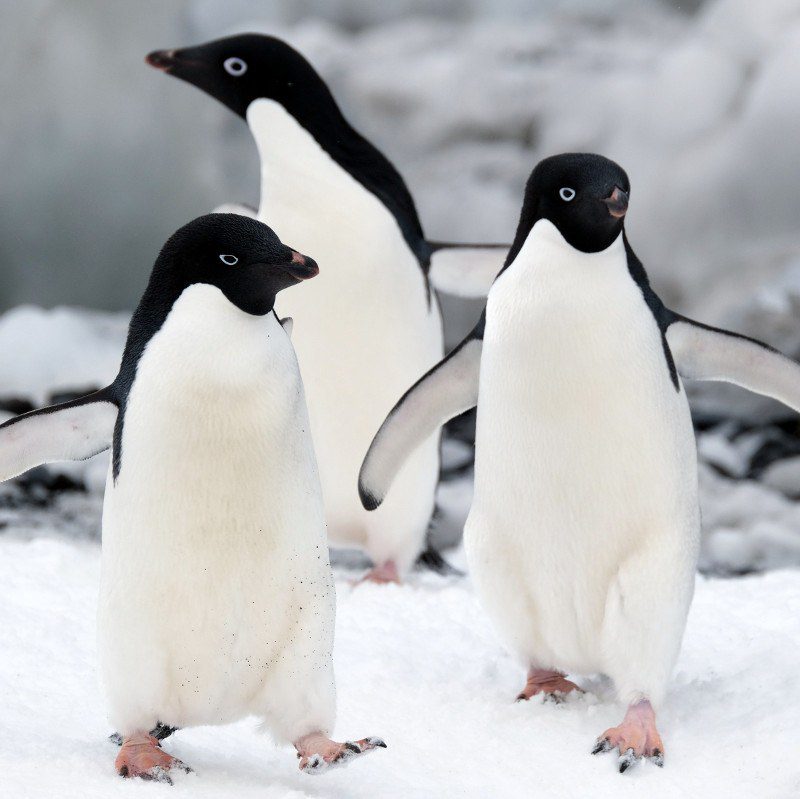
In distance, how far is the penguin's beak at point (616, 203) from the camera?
1.59 metres

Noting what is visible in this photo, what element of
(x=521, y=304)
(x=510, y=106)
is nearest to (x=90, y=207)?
(x=510, y=106)

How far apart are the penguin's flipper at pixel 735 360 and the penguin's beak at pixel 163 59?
1471mm

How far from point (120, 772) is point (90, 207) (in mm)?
4068

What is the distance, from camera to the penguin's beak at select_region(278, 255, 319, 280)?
54.0 inches

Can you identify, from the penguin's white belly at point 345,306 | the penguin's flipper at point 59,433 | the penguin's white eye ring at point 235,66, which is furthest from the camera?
the penguin's white eye ring at point 235,66

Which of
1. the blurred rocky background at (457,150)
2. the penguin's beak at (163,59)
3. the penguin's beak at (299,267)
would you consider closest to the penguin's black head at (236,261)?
the penguin's beak at (299,267)

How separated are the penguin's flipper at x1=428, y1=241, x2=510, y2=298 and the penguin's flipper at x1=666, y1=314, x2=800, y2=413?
0.95 metres

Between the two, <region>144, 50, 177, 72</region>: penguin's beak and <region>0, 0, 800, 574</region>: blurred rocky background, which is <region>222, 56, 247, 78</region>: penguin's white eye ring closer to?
<region>144, 50, 177, 72</region>: penguin's beak

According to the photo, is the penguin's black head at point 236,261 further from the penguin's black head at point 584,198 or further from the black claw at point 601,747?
the black claw at point 601,747

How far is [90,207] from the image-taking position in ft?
16.8

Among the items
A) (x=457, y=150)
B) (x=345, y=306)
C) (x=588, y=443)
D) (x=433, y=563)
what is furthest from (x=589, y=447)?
(x=457, y=150)

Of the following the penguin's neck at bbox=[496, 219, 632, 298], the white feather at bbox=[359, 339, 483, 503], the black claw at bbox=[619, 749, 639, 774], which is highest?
the penguin's neck at bbox=[496, 219, 632, 298]

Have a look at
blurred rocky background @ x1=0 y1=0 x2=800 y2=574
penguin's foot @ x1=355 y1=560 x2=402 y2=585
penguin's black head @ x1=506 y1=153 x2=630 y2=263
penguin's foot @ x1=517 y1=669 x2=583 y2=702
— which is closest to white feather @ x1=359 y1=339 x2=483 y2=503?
penguin's black head @ x1=506 y1=153 x2=630 y2=263

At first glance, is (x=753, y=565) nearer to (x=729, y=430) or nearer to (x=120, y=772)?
(x=729, y=430)
